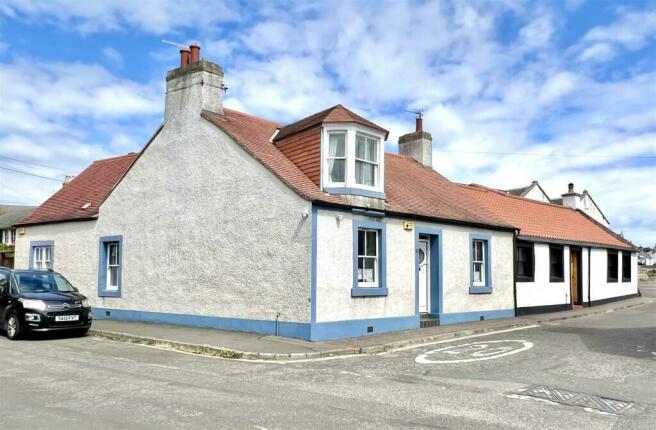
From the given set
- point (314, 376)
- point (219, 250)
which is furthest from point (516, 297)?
point (314, 376)

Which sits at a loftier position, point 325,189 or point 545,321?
point 325,189

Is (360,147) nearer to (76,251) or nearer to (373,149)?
(373,149)

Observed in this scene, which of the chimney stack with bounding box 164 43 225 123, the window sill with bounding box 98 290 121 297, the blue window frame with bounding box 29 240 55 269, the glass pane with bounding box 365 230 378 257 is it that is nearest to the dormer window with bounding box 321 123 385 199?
the glass pane with bounding box 365 230 378 257

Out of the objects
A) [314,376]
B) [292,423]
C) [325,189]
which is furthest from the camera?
[325,189]

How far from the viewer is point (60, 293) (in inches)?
558

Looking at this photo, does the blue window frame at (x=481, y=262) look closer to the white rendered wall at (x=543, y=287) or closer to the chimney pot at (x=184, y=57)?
the white rendered wall at (x=543, y=287)

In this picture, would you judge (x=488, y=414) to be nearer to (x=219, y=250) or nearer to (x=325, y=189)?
(x=325, y=189)

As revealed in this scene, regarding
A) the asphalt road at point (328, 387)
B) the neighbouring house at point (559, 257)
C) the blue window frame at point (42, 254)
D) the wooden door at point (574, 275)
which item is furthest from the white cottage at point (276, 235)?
the wooden door at point (574, 275)

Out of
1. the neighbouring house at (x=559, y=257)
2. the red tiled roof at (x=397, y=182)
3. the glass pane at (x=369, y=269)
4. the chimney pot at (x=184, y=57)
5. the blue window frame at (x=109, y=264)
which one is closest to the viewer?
the red tiled roof at (x=397, y=182)

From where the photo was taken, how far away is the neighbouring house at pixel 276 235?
13625 mm

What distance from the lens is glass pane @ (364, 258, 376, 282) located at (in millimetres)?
14672

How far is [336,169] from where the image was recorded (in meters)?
14.4

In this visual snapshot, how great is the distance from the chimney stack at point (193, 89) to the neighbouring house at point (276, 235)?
0.05 meters

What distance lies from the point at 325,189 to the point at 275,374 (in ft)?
18.9
